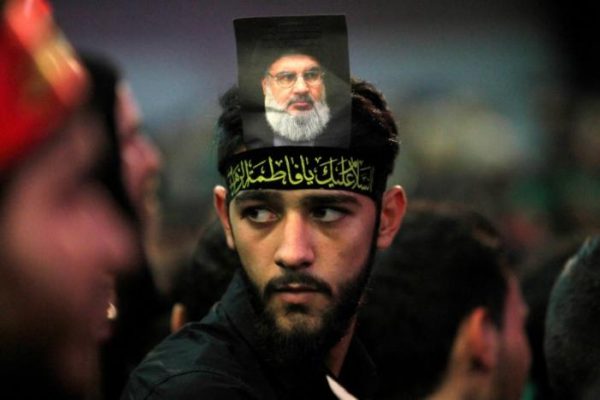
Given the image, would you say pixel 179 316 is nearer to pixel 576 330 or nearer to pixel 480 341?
pixel 480 341

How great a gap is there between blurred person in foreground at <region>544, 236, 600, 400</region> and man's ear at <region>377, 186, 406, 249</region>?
520mm

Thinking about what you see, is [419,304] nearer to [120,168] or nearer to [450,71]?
[120,168]

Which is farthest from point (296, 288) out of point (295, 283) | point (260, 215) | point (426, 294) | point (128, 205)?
point (128, 205)

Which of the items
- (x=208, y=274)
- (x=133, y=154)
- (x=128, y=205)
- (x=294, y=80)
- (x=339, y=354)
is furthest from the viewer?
(x=133, y=154)

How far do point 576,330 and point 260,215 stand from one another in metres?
0.86

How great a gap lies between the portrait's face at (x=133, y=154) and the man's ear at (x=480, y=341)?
104 cm

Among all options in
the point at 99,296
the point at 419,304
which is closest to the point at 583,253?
the point at 419,304

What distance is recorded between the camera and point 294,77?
2.34 m

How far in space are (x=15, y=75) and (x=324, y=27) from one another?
108 centimetres

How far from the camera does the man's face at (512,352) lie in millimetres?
3238

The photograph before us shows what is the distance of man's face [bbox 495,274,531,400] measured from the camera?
324 cm

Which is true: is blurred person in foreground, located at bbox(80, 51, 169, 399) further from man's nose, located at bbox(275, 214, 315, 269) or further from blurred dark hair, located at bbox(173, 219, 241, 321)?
man's nose, located at bbox(275, 214, 315, 269)

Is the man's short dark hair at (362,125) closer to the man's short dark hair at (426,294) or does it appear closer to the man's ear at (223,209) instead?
the man's ear at (223,209)

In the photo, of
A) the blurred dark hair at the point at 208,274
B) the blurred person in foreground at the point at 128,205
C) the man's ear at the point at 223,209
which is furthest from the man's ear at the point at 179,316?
the man's ear at the point at 223,209
